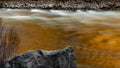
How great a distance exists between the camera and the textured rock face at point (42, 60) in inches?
264

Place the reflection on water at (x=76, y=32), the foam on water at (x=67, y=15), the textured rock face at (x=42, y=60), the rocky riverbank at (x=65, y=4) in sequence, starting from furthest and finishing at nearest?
1. the rocky riverbank at (x=65, y=4)
2. the foam on water at (x=67, y=15)
3. the reflection on water at (x=76, y=32)
4. the textured rock face at (x=42, y=60)

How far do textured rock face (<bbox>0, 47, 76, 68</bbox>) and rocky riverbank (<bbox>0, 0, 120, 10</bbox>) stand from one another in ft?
62.8

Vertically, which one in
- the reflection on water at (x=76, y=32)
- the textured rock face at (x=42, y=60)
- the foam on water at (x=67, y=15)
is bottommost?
the foam on water at (x=67, y=15)

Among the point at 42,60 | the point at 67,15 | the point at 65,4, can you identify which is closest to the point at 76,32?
the point at 67,15

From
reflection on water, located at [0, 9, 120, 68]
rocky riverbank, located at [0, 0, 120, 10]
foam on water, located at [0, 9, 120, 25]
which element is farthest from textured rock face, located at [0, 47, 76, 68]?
rocky riverbank, located at [0, 0, 120, 10]

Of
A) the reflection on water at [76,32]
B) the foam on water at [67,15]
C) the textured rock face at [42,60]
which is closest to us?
the textured rock face at [42,60]

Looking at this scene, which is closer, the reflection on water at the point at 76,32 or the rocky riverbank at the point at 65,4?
the reflection on water at the point at 76,32

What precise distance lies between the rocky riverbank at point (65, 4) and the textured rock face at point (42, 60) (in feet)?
62.8

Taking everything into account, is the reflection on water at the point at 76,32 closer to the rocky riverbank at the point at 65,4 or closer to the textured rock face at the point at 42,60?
the rocky riverbank at the point at 65,4

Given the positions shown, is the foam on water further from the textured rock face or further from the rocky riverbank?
the textured rock face

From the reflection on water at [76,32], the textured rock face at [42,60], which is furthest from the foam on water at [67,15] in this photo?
the textured rock face at [42,60]

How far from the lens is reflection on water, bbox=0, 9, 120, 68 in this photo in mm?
11914

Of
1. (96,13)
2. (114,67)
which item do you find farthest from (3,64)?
(96,13)

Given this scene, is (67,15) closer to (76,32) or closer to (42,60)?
(76,32)
